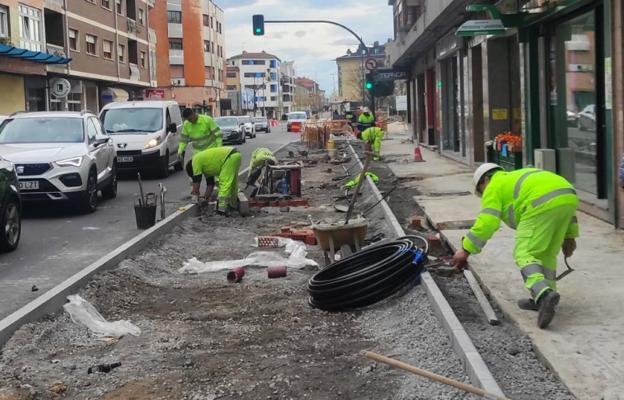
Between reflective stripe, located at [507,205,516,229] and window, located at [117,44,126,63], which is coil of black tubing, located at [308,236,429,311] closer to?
reflective stripe, located at [507,205,516,229]

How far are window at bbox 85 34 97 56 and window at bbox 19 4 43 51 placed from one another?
6448mm

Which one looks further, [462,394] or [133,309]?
[133,309]

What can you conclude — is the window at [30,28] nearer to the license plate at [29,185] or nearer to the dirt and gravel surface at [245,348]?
the license plate at [29,185]

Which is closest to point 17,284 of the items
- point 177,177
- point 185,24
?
point 177,177

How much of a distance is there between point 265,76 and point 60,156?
545 feet

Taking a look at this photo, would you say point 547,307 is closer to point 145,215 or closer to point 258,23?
point 145,215

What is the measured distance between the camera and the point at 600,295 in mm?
6441

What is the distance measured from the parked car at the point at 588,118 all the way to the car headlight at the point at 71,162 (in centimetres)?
777

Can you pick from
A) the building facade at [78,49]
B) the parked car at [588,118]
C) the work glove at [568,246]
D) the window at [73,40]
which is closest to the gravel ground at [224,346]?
the work glove at [568,246]

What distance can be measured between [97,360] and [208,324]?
114cm

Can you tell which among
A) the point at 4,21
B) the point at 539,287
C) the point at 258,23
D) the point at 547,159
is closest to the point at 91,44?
the point at 4,21

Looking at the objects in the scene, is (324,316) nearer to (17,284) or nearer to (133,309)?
(133,309)

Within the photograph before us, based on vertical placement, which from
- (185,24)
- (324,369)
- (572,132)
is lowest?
(324,369)

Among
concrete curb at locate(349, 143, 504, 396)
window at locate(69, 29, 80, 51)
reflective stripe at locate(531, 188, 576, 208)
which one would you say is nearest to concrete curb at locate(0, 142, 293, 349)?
concrete curb at locate(349, 143, 504, 396)
